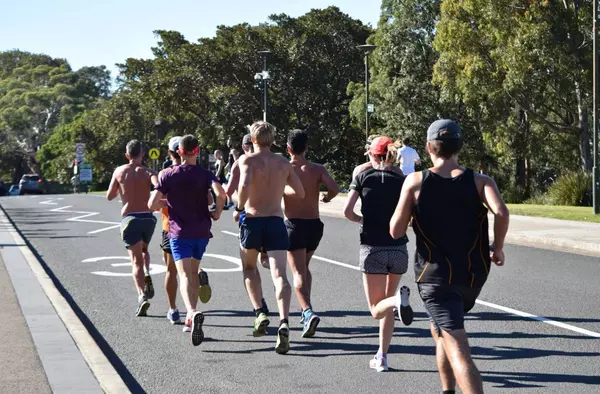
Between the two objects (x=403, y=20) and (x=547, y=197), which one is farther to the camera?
(x=403, y=20)

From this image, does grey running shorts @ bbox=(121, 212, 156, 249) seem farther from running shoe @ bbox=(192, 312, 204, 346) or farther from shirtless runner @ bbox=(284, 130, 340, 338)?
running shoe @ bbox=(192, 312, 204, 346)

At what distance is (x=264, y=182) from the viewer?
26.4ft

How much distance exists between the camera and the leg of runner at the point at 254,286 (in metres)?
8.07

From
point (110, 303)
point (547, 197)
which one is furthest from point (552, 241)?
point (547, 197)

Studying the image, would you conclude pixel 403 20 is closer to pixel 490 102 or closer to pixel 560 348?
pixel 490 102

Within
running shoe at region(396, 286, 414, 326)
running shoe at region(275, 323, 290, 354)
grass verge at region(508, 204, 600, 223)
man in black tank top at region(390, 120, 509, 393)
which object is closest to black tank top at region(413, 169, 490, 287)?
man in black tank top at region(390, 120, 509, 393)

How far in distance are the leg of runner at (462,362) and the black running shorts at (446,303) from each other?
0.05 metres

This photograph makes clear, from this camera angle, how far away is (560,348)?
7.98m

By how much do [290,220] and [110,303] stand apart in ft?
10.4

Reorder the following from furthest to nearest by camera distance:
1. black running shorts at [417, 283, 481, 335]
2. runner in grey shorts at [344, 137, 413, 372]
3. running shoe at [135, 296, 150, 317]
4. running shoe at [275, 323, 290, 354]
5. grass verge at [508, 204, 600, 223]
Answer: grass verge at [508, 204, 600, 223] → running shoe at [135, 296, 150, 317] → running shoe at [275, 323, 290, 354] → runner in grey shorts at [344, 137, 413, 372] → black running shorts at [417, 283, 481, 335]

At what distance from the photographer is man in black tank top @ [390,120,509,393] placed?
203 inches

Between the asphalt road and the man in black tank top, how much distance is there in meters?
1.48

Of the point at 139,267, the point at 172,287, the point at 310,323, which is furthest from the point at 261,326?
the point at 139,267

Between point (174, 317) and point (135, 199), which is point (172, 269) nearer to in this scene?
point (174, 317)
